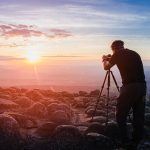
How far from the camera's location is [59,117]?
20266mm

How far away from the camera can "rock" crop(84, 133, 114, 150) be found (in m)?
14.5

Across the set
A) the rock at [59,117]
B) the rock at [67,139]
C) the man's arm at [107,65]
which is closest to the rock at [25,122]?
the rock at [59,117]

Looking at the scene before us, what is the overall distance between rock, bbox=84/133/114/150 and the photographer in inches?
37.2

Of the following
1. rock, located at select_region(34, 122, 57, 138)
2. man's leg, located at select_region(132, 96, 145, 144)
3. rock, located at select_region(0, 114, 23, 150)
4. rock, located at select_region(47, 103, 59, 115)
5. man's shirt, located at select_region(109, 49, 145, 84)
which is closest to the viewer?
rock, located at select_region(0, 114, 23, 150)

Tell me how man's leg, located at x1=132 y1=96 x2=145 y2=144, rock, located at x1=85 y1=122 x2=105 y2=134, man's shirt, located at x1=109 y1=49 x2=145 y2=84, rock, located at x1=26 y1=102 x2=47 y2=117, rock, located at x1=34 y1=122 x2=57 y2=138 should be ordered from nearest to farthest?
man's shirt, located at x1=109 y1=49 x2=145 y2=84, man's leg, located at x1=132 y1=96 x2=145 y2=144, rock, located at x1=34 y1=122 x2=57 y2=138, rock, located at x1=85 y1=122 x2=105 y2=134, rock, located at x1=26 y1=102 x2=47 y2=117

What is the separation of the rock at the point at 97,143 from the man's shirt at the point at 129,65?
7.55ft

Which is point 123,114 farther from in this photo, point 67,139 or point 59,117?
point 59,117

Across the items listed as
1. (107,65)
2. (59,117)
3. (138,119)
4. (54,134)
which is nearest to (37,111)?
(59,117)

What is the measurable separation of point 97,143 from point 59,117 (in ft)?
18.6

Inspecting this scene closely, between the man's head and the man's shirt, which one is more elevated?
the man's head

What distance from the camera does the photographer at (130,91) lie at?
45.6 ft

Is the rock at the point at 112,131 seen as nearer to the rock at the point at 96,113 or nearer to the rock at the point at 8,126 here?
the rock at the point at 8,126

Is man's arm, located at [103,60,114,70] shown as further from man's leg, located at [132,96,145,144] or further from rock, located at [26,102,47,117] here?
rock, located at [26,102,47,117]

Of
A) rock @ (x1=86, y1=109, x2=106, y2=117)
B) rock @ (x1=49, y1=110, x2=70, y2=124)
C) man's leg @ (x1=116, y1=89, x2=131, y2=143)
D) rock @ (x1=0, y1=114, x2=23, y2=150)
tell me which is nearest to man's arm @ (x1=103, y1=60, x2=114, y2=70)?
man's leg @ (x1=116, y1=89, x2=131, y2=143)
